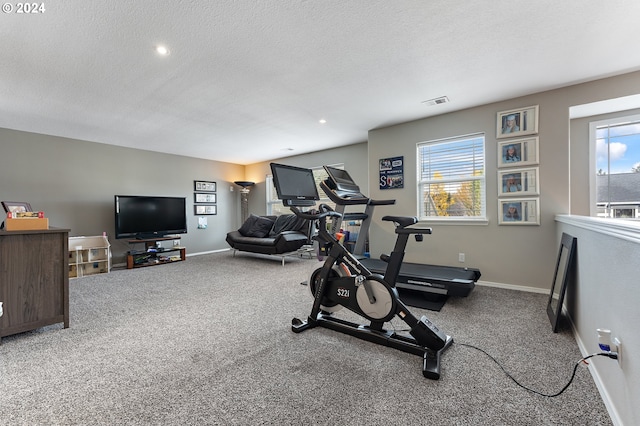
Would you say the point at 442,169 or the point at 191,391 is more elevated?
the point at 442,169

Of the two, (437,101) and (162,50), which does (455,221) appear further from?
(162,50)

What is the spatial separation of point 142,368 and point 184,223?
470cm

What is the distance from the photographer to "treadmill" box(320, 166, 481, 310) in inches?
95.6

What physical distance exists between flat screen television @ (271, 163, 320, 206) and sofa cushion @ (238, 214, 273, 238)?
Result: 3.62m

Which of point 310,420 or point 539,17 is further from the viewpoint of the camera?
point 539,17

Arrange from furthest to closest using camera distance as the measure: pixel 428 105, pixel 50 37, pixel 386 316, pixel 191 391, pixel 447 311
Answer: pixel 428 105 → pixel 447 311 → pixel 50 37 → pixel 386 316 → pixel 191 391

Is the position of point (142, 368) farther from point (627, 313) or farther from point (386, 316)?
point (627, 313)

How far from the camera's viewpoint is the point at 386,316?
6.21 ft

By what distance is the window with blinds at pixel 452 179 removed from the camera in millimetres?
3648

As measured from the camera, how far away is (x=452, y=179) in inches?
151

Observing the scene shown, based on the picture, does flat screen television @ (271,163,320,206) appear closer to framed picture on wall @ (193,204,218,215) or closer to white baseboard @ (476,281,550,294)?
white baseboard @ (476,281,550,294)

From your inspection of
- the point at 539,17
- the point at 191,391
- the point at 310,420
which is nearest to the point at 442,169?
the point at 539,17

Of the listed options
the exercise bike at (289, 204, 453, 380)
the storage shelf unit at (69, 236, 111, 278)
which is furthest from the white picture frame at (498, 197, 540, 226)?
the storage shelf unit at (69, 236, 111, 278)

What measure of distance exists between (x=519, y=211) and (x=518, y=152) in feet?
2.40
